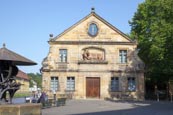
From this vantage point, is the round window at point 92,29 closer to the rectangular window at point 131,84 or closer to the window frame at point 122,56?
the window frame at point 122,56

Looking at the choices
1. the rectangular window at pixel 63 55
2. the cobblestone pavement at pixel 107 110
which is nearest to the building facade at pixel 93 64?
the rectangular window at pixel 63 55

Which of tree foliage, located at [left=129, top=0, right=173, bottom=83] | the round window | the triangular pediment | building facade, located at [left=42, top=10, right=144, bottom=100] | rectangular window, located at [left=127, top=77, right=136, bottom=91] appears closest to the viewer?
tree foliage, located at [left=129, top=0, right=173, bottom=83]

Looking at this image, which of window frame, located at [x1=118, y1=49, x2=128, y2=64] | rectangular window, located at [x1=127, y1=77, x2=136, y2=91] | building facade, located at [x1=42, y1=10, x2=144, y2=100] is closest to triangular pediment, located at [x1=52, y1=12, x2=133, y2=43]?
building facade, located at [x1=42, y1=10, x2=144, y2=100]

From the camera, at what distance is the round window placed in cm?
4522

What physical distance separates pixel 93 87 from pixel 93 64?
2871mm

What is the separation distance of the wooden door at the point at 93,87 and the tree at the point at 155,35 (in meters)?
7.52

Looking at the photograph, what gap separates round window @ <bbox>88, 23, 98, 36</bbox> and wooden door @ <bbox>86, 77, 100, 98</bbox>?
567 centimetres

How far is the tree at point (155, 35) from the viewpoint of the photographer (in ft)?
124

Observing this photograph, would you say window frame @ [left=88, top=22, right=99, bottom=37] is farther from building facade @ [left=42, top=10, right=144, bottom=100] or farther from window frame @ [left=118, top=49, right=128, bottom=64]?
window frame @ [left=118, top=49, right=128, bottom=64]

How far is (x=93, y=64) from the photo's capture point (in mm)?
44688

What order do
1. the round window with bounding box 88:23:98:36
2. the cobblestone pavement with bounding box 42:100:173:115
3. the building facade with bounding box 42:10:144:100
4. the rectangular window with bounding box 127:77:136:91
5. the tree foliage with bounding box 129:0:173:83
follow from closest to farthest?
the cobblestone pavement with bounding box 42:100:173:115
the tree foliage with bounding box 129:0:173:83
the building facade with bounding box 42:10:144:100
the rectangular window with bounding box 127:77:136:91
the round window with bounding box 88:23:98:36

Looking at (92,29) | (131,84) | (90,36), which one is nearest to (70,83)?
(90,36)

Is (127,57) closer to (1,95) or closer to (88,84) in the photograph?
(88,84)

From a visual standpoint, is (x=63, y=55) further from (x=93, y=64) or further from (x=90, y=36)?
(x=90, y=36)
